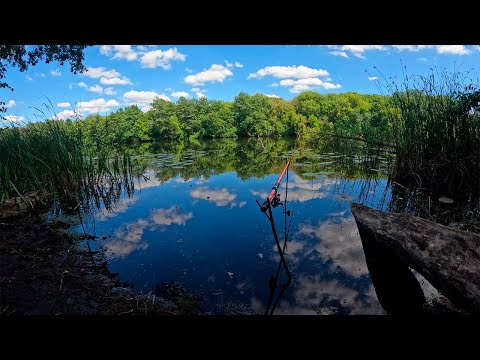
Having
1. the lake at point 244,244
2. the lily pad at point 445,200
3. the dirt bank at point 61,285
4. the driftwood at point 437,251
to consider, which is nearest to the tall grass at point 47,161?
the lake at point 244,244

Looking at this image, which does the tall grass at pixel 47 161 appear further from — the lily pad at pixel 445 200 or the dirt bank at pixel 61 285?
the lily pad at pixel 445 200

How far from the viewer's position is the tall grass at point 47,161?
205 inches

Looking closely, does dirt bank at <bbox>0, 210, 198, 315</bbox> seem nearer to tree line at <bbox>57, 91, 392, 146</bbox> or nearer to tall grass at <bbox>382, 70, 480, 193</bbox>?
tall grass at <bbox>382, 70, 480, 193</bbox>

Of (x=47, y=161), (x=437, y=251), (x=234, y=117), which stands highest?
(x=234, y=117)

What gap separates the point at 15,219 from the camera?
4.17 meters

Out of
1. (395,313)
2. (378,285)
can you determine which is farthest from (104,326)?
(378,285)

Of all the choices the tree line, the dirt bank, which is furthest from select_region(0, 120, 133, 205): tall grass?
the tree line

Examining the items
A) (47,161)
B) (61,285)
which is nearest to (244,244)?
(61,285)

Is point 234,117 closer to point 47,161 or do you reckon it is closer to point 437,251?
point 47,161

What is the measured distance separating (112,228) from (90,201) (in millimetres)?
1823

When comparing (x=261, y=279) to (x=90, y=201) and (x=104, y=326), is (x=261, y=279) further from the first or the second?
(x=90, y=201)

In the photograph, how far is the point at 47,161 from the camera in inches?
219

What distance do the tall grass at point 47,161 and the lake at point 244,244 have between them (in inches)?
44.9

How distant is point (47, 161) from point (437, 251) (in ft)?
21.7
